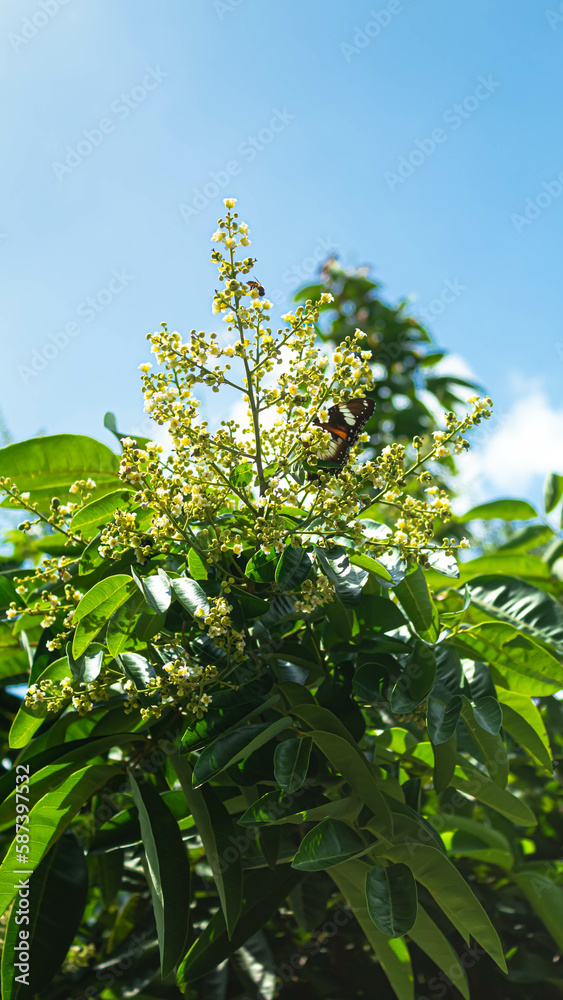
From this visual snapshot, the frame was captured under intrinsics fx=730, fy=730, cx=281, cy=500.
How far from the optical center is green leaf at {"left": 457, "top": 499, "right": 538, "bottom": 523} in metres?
1.83

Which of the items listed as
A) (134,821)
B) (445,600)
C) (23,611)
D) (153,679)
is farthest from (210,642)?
(445,600)

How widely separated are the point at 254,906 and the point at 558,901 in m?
0.70

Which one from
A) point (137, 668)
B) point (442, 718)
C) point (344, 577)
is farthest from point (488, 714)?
point (137, 668)

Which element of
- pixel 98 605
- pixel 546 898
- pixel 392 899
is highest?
pixel 98 605

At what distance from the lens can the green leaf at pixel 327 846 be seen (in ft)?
3.06

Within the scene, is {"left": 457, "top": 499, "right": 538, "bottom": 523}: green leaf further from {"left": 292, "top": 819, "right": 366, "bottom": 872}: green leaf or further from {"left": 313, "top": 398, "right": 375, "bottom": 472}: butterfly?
{"left": 292, "top": 819, "right": 366, "bottom": 872}: green leaf

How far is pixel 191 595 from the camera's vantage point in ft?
3.37

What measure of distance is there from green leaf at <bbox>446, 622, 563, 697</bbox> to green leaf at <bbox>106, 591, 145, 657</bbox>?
55cm

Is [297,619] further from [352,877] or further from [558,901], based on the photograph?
[558,901]

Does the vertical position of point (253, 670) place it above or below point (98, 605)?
below

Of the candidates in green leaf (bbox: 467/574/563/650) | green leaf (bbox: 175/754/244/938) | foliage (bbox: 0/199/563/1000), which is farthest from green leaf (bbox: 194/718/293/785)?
green leaf (bbox: 467/574/563/650)

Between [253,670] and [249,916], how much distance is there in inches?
20.6

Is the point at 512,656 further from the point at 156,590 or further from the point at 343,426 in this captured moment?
the point at 156,590

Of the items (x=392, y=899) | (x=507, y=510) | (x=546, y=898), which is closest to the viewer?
(x=392, y=899)
